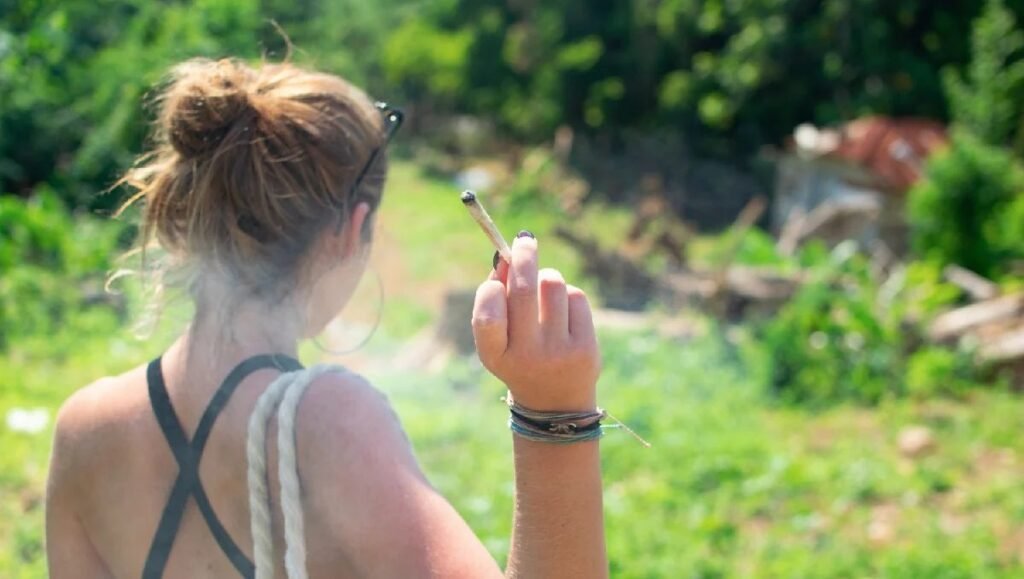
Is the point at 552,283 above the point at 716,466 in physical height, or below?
below

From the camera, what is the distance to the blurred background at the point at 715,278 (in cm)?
488

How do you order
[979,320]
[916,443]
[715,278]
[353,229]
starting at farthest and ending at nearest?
[715,278]
[979,320]
[916,443]
[353,229]

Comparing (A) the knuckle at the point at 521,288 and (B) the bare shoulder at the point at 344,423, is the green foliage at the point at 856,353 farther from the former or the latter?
(A) the knuckle at the point at 521,288

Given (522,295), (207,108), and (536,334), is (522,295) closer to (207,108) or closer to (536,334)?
(536,334)

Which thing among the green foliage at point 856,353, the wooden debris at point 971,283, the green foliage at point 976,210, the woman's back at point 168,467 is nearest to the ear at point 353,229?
the woman's back at point 168,467

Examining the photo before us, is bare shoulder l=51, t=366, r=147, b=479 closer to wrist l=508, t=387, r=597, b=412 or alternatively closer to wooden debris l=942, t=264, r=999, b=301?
wrist l=508, t=387, r=597, b=412

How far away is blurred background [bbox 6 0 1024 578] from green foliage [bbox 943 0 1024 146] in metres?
0.05

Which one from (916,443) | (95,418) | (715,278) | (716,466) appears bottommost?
(95,418)

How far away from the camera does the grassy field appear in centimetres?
450

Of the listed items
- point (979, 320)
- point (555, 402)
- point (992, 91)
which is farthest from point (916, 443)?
point (992, 91)

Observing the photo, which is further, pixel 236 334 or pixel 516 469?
pixel 236 334

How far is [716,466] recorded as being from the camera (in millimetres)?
5668

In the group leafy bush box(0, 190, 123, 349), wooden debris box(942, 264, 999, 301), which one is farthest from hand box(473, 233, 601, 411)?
wooden debris box(942, 264, 999, 301)

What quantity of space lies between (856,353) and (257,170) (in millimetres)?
7126
